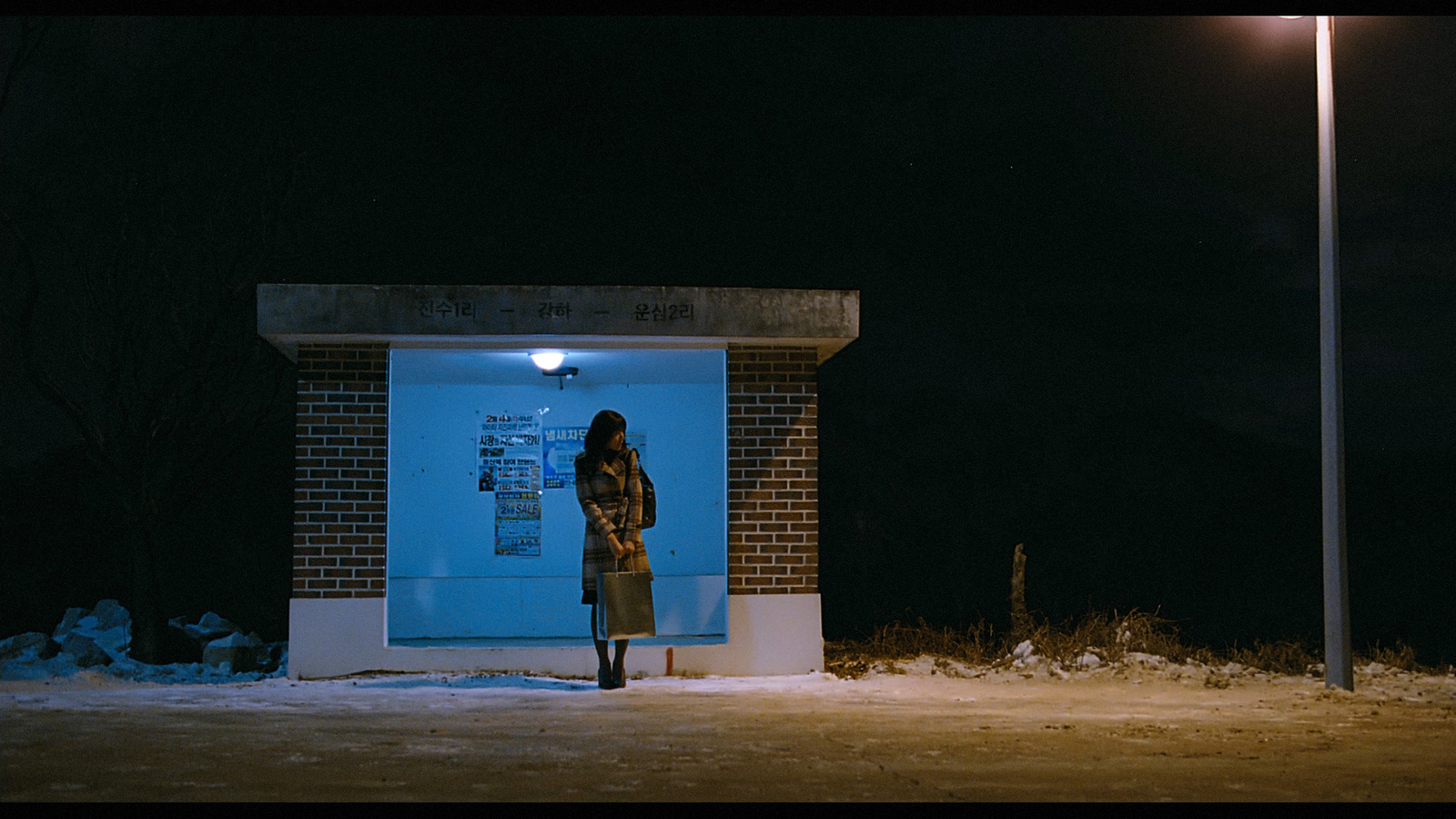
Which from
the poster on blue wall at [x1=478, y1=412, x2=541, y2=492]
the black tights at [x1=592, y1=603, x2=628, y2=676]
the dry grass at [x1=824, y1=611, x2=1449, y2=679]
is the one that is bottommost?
the dry grass at [x1=824, y1=611, x2=1449, y2=679]

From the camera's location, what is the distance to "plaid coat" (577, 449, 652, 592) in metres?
8.71

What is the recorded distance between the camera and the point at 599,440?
877 centimetres

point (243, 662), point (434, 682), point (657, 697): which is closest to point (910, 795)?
point (657, 697)

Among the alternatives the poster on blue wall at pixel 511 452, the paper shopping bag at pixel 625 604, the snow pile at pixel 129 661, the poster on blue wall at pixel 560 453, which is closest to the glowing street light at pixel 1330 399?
the paper shopping bag at pixel 625 604

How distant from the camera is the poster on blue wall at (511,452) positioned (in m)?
A: 11.5

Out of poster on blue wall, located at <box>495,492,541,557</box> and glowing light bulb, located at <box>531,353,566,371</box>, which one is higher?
glowing light bulb, located at <box>531,353,566,371</box>

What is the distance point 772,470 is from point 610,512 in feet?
5.19

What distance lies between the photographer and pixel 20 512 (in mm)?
27031

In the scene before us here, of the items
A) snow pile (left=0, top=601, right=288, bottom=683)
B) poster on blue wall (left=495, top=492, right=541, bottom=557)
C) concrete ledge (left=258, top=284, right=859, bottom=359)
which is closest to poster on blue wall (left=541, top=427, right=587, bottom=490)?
poster on blue wall (left=495, top=492, right=541, bottom=557)

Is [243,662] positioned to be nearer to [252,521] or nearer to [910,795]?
[910,795]

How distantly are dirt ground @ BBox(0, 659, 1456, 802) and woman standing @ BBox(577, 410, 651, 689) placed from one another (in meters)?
0.77

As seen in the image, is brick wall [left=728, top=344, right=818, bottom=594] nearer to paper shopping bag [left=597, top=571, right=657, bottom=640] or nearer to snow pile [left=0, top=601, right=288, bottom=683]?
paper shopping bag [left=597, top=571, right=657, bottom=640]

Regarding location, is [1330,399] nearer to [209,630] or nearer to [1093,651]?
[1093,651]

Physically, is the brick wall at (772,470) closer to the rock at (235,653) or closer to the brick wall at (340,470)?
the brick wall at (340,470)
